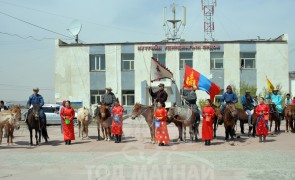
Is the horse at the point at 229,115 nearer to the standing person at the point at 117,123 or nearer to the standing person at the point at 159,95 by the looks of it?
the standing person at the point at 159,95

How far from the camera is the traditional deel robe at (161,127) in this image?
13.8m

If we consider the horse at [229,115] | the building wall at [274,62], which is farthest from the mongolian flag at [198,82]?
the building wall at [274,62]

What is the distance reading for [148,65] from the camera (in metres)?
39.1

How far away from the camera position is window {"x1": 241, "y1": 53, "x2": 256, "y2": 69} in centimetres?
3875

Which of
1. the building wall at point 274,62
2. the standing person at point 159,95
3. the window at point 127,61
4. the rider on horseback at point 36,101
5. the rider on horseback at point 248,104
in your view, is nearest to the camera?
the standing person at point 159,95

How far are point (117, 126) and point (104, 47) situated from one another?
25.1 metres

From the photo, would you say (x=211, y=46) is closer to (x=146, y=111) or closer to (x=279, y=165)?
(x=146, y=111)

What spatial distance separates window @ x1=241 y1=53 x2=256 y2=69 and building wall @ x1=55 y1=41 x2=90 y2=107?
17195mm

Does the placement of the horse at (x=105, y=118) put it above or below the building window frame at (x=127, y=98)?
below

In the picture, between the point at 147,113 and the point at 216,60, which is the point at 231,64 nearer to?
the point at 216,60

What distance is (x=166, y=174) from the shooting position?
855 centimetres

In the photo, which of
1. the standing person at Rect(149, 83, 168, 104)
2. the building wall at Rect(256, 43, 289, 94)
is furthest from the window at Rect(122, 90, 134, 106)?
the standing person at Rect(149, 83, 168, 104)

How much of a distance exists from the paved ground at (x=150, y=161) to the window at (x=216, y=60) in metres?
24.8

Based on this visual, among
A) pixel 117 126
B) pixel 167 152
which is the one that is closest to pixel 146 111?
pixel 117 126
